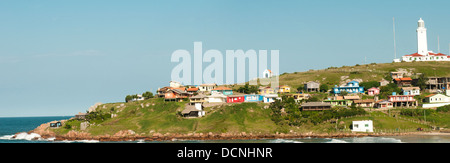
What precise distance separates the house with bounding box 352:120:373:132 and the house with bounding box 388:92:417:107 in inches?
693

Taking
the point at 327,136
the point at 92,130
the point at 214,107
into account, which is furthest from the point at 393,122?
the point at 92,130

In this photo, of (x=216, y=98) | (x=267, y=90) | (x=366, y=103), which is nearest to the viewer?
(x=366, y=103)

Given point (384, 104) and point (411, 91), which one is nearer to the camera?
point (384, 104)

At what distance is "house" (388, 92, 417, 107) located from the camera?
87.2 meters

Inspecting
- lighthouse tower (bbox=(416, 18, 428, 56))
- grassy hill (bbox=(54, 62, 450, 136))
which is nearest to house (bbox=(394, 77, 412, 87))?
grassy hill (bbox=(54, 62, 450, 136))

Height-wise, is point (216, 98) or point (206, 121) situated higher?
point (216, 98)

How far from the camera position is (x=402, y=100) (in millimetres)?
87188

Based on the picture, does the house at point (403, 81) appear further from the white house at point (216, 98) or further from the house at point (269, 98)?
the white house at point (216, 98)

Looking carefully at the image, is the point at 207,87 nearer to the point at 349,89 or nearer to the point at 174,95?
the point at 174,95

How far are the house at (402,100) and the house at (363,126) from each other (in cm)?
1761

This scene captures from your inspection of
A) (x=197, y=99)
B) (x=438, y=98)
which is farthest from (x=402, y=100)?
(x=197, y=99)

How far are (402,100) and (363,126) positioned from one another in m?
20.4

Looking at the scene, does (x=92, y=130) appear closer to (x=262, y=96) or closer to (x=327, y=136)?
(x=262, y=96)
